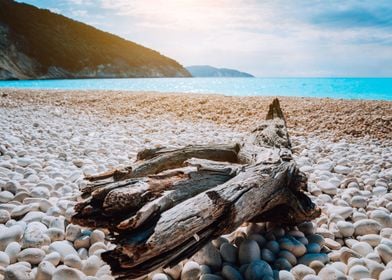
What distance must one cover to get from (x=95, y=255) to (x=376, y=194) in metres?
2.26

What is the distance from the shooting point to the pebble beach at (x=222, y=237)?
1.44 m

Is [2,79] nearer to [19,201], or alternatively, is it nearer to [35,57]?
[35,57]

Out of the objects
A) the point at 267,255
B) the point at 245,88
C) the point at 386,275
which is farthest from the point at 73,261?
the point at 245,88

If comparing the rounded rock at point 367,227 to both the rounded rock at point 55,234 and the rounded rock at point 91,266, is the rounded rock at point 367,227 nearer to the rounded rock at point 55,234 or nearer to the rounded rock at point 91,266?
the rounded rock at point 91,266

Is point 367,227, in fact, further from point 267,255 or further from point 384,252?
point 267,255

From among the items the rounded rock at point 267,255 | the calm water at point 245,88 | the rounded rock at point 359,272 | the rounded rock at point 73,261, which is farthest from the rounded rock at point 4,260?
the calm water at point 245,88

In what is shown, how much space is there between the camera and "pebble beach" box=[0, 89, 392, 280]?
4.72 feet

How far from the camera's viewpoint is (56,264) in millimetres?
1482

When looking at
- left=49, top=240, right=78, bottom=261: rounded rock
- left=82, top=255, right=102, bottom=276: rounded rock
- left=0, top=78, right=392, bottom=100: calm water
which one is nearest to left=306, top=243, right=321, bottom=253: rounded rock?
left=82, top=255, right=102, bottom=276: rounded rock

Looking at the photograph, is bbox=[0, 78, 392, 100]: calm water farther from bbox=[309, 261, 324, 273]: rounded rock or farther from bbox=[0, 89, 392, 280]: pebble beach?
bbox=[309, 261, 324, 273]: rounded rock

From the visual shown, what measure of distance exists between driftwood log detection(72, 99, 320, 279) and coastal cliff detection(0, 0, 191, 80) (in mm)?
51378

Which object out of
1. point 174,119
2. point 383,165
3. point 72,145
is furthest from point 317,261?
point 174,119

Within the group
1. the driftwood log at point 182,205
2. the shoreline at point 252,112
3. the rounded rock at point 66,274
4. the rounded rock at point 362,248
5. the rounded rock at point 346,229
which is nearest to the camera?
the driftwood log at point 182,205

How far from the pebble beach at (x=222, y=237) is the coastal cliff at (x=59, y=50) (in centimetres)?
4840
